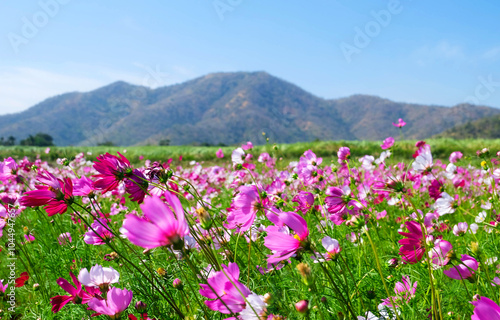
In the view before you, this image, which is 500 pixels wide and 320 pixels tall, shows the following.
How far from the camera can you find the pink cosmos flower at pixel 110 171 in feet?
2.60

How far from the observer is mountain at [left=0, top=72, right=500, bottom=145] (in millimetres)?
131250

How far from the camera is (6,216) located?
57.4 inches

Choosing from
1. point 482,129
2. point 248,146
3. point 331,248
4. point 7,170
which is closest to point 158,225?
point 331,248

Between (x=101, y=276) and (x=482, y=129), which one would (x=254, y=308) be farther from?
(x=482, y=129)

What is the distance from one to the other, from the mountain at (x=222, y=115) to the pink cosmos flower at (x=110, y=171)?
11661cm

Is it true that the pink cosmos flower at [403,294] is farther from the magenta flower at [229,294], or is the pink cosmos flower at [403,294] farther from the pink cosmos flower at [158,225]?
the pink cosmos flower at [158,225]

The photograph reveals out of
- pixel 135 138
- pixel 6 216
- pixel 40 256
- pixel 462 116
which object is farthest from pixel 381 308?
pixel 462 116

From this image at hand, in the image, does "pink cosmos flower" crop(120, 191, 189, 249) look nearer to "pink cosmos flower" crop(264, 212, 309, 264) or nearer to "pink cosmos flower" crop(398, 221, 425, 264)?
"pink cosmos flower" crop(264, 212, 309, 264)

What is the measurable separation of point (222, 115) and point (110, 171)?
508 ft

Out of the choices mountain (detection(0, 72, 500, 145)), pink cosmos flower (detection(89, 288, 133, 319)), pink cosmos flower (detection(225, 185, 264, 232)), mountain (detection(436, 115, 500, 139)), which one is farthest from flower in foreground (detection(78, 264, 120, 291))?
mountain (detection(0, 72, 500, 145))

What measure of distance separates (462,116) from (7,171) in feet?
524

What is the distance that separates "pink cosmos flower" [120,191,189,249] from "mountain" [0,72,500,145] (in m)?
117

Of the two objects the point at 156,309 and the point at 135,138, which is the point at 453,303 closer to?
the point at 156,309

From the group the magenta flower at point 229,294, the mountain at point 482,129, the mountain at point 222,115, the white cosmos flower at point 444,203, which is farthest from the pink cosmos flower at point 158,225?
the mountain at point 222,115
